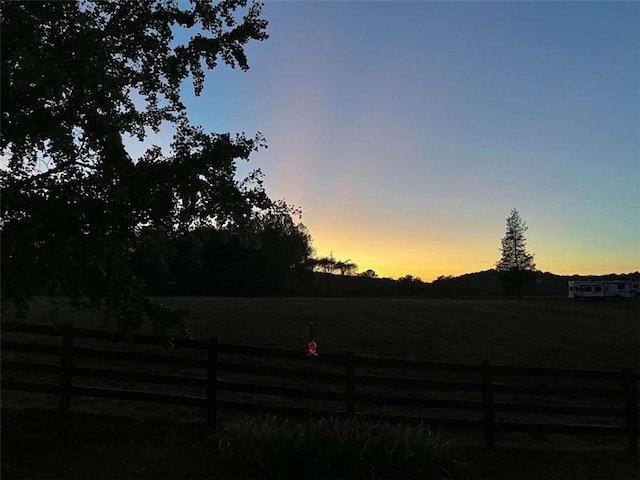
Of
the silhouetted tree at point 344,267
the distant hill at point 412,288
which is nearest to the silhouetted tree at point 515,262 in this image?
the distant hill at point 412,288

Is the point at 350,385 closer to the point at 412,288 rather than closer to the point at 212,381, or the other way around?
the point at 212,381

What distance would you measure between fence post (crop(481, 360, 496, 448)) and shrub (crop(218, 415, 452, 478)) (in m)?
1.90

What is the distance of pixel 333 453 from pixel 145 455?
254cm

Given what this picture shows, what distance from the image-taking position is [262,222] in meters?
8.48

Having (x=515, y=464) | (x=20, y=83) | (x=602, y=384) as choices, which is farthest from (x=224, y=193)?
(x=602, y=384)

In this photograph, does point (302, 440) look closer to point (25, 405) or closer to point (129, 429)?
point (129, 429)

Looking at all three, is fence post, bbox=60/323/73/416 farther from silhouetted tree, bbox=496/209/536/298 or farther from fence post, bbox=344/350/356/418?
silhouetted tree, bbox=496/209/536/298

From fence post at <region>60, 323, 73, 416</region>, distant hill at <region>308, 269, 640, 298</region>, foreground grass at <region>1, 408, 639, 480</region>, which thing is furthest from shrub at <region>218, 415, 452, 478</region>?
distant hill at <region>308, 269, 640, 298</region>

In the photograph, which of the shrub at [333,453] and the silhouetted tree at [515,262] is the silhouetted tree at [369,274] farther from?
the shrub at [333,453]

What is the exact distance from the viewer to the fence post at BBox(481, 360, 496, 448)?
355 inches

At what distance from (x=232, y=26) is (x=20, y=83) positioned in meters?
3.72

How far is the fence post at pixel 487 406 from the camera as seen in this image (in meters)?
9.02

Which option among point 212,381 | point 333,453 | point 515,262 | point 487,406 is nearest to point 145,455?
point 212,381

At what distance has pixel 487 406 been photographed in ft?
29.9
